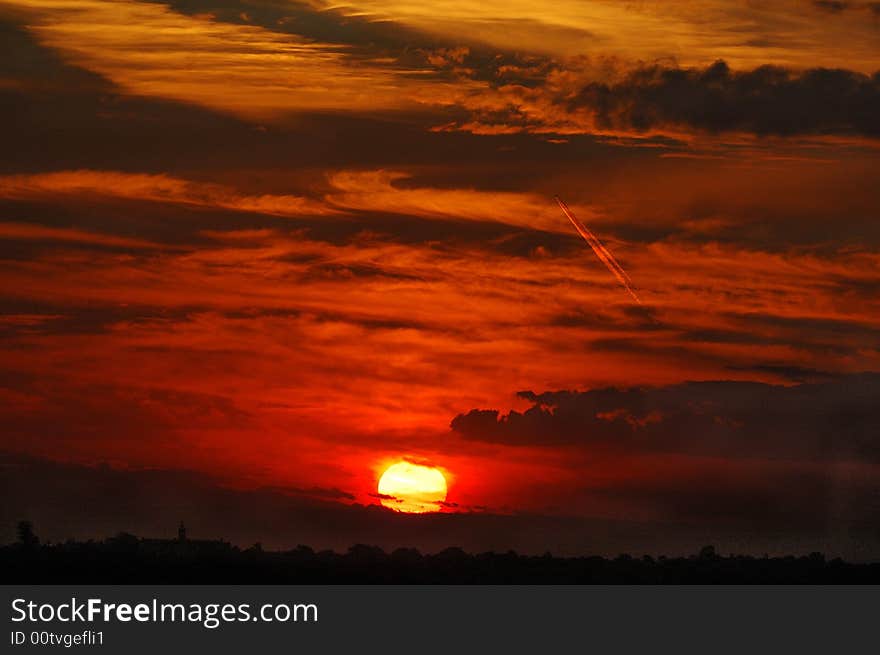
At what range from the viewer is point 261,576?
83812mm

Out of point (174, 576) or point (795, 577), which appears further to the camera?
point (795, 577)

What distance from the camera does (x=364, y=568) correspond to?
282 feet

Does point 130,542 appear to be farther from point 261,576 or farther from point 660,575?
point 660,575

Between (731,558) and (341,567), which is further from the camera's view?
(731,558)

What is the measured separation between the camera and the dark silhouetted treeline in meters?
82.9

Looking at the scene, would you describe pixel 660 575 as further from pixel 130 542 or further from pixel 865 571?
pixel 130 542

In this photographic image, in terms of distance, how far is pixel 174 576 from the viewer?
271ft

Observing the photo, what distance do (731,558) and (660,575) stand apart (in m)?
5.59

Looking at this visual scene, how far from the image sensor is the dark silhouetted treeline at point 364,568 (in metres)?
82.9
